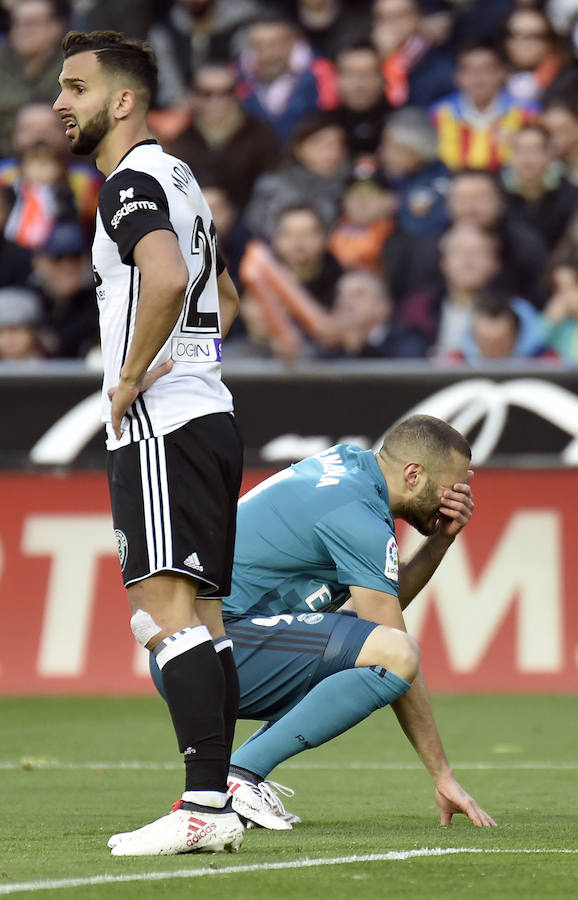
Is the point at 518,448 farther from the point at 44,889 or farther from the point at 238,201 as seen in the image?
the point at 44,889

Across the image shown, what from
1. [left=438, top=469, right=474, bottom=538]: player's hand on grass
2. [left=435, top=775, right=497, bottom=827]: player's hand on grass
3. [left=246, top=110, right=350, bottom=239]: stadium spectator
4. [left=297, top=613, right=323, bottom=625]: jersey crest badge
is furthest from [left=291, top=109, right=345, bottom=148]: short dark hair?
[left=435, top=775, right=497, bottom=827]: player's hand on grass

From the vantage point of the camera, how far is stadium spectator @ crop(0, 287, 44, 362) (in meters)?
10.4

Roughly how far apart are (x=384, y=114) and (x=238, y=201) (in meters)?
1.28

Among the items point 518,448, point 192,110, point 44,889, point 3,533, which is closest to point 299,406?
point 518,448

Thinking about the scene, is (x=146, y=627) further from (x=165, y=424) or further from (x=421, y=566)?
(x=421, y=566)

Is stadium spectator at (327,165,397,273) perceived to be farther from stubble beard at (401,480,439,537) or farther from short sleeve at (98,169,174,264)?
short sleeve at (98,169,174,264)

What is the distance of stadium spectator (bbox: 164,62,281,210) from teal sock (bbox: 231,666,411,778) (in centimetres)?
764

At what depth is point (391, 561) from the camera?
4.85m

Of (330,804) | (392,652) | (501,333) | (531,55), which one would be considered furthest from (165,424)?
(531,55)

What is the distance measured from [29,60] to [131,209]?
31.2ft

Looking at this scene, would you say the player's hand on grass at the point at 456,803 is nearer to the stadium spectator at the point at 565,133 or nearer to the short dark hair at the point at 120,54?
the short dark hair at the point at 120,54

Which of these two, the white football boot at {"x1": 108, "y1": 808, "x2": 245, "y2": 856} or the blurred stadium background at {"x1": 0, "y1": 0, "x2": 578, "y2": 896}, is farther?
the blurred stadium background at {"x1": 0, "y1": 0, "x2": 578, "y2": 896}

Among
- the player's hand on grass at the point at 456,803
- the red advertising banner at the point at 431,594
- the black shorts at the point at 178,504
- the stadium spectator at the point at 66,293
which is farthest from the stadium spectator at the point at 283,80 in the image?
the black shorts at the point at 178,504

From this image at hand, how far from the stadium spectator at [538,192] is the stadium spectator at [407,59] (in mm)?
1305
